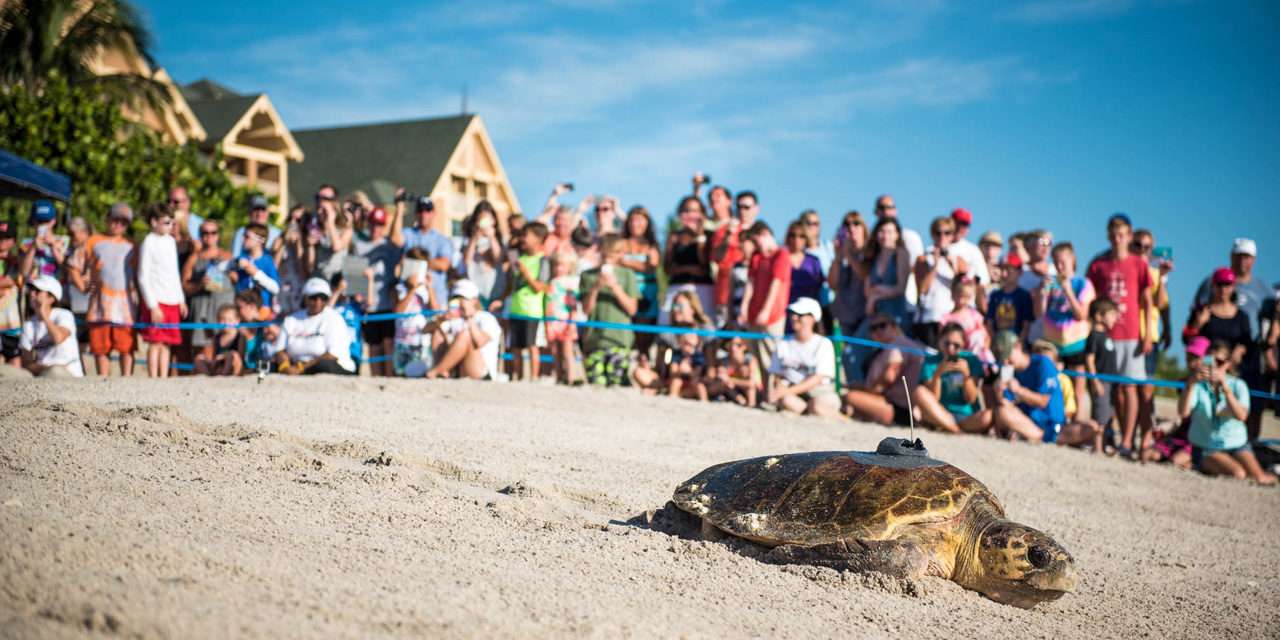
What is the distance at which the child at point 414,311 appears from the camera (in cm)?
905

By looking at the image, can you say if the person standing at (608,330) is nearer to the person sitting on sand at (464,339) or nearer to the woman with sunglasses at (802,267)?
the person sitting on sand at (464,339)


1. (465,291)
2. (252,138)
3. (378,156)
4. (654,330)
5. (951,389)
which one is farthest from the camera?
(378,156)

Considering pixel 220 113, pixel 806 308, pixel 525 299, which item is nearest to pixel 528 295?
pixel 525 299

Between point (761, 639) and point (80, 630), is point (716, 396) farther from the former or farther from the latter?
point (80, 630)

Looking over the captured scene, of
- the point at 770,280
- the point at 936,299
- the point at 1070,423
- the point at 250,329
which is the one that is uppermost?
the point at 770,280

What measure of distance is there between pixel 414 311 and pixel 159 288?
2150 mm

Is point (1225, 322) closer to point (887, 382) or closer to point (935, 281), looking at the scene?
point (935, 281)

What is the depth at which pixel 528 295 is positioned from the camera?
9.32 metres

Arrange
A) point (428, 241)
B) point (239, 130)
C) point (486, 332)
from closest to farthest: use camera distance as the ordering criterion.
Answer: point (486, 332) < point (428, 241) < point (239, 130)

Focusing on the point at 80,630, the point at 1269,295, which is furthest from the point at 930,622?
the point at 1269,295

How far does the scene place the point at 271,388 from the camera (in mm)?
7020

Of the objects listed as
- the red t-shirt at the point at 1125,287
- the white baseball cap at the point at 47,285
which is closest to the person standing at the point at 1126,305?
the red t-shirt at the point at 1125,287

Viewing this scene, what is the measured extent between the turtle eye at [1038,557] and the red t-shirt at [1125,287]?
570 cm

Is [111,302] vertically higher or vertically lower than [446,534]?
higher
